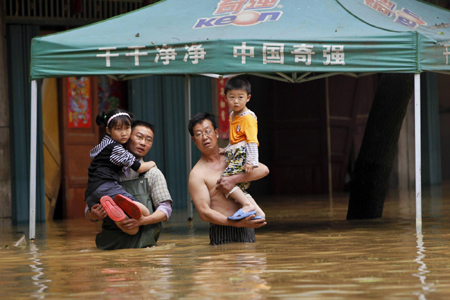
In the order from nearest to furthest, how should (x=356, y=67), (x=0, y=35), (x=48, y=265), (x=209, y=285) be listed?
(x=209, y=285), (x=48, y=265), (x=356, y=67), (x=0, y=35)

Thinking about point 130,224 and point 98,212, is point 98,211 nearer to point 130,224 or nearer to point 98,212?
point 98,212

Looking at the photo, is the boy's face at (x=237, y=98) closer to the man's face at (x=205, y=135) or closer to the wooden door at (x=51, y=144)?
the man's face at (x=205, y=135)

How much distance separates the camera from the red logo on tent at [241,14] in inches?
267

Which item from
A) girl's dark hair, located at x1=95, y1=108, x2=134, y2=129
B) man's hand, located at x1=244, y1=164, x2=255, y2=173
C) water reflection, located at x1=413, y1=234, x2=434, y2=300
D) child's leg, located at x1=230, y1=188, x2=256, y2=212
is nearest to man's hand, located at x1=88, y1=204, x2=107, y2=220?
girl's dark hair, located at x1=95, y1=108, x2=134, y2=129

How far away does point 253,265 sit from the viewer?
170 inches

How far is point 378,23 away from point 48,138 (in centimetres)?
550

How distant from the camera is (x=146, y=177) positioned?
5.54 metres

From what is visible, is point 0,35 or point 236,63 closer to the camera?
point 236,63

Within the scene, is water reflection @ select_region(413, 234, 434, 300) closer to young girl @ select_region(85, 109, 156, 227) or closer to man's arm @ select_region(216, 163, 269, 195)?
man's arm @ select_region(216, 163, 269, 195)

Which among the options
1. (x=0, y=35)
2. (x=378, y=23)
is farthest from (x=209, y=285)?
(x=0, y=35)

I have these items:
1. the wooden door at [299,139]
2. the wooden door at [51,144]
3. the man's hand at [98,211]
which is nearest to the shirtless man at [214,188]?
the man's hand at [98,211]

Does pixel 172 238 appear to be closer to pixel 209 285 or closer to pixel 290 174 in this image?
pixel 209 285

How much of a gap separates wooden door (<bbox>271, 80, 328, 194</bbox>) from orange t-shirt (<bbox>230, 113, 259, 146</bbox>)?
843 centimetres

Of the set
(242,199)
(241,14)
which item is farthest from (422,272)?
(241,14)
